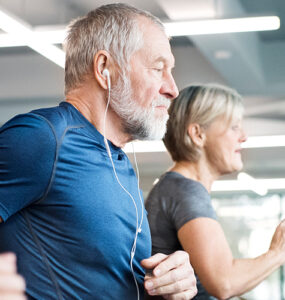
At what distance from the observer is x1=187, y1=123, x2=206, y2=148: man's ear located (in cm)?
176

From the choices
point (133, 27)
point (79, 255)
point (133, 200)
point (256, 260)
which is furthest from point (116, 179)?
point (256, 260)

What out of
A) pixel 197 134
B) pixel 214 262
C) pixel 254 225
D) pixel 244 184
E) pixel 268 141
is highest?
pixel 197 134

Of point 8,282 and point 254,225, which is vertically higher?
point 8,282

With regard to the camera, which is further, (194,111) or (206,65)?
(206,65)

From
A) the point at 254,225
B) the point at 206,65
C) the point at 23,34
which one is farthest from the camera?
the point at 254,225

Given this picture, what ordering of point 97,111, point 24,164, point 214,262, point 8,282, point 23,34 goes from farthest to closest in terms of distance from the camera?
point 23,34
point 214,262
point 97,111
point 24,164
point 8,282

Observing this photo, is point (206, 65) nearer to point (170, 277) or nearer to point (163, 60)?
point (163, 60)

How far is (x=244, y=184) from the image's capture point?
14.5ft

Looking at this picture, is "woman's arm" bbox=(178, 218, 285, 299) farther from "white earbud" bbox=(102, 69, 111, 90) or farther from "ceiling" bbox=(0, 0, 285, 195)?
"ceiling" bbox=(0, 0, 285, 195)

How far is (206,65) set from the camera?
3.99 meters

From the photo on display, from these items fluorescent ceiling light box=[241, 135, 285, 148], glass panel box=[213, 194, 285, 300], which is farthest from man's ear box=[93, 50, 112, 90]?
fluorescent ceiling light box=[241, 135, 285, 148]

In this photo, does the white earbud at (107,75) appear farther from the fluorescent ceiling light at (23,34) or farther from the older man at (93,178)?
the fluorescent ceiling light at (23,34)

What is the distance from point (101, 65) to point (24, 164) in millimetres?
320

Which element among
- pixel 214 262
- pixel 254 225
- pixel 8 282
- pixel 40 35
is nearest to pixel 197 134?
pixel 214 262
